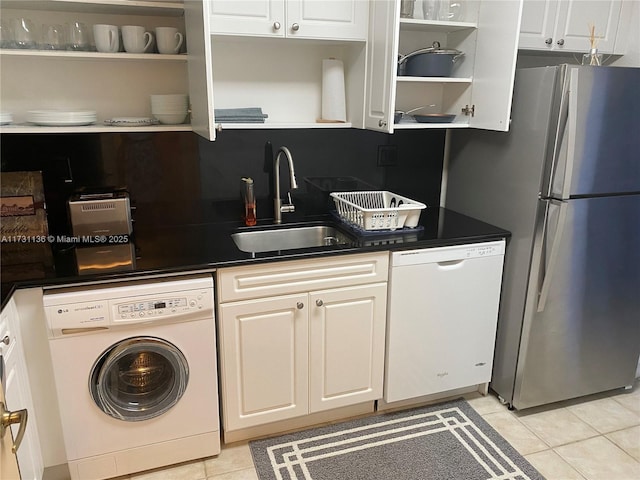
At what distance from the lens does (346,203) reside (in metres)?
2.39

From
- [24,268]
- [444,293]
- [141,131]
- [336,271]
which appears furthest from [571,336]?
[24,268]

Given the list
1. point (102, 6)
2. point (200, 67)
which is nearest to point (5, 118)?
point (102, 6)

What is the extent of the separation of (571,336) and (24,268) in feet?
7.73

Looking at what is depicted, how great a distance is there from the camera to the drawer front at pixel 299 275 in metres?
1.96

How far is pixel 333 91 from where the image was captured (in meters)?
2.40

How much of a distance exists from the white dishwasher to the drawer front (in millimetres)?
102

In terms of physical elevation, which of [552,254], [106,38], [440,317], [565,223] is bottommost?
[440,317]

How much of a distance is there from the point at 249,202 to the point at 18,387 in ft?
3.90

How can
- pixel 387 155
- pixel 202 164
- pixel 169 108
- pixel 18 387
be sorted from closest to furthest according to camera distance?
pixel 18 387 < pixel 169 108 < pixel 202 164 < pixel 387 155

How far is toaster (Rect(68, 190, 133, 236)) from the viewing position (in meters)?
2.06

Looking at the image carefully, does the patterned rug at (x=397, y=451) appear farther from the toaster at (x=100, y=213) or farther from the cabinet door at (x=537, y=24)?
the cabinet door at (x=537, y=24)

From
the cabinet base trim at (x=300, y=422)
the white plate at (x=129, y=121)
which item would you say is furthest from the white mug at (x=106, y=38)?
the cabinet base trim at (x=300, y=422)

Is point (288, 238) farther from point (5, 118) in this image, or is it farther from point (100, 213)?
point (5, 118)

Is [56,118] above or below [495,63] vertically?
below
